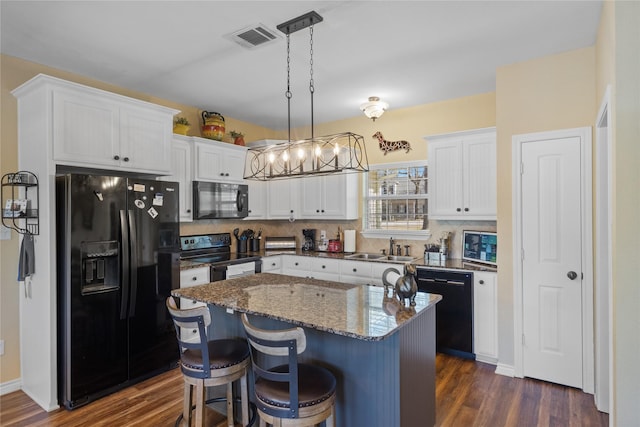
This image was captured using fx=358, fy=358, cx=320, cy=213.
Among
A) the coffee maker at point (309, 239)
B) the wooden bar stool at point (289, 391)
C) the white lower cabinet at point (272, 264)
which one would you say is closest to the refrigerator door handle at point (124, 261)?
the wooden bar stool at point (289, 391)

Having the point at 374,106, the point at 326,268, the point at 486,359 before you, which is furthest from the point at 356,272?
the point at 374,106

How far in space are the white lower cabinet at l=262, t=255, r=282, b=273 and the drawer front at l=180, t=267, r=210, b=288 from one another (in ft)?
2.95

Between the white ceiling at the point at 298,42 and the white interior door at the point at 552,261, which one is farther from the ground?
the white ceiling at the point at 298,42

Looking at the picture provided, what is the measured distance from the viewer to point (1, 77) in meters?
2.99

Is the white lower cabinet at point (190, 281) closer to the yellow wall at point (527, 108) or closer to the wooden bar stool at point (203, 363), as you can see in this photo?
the wooden bar stool at point (203, 363)

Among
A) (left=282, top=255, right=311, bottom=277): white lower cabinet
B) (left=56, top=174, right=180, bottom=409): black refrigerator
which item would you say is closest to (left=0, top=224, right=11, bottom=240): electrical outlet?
(left=56, top=174, right=180, bottom=409): black refrigerator

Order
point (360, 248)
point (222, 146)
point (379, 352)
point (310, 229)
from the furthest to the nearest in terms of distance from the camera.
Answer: point (310, 229), point (360, 248), point (222, 146), point (379, 352)

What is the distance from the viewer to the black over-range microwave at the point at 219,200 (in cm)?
421

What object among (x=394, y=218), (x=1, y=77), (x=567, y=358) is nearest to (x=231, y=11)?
(x=1, y=77)

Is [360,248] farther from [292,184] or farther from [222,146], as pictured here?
[222,146]

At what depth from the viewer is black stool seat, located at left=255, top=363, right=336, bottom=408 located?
1.74 metres

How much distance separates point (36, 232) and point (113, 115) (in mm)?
1136

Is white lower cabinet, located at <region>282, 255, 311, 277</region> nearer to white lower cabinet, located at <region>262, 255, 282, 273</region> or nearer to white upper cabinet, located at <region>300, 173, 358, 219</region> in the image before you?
white lower cabinet, located at <region>262, 255, 282, 273</region>

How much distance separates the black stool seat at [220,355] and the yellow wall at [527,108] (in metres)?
2.41
